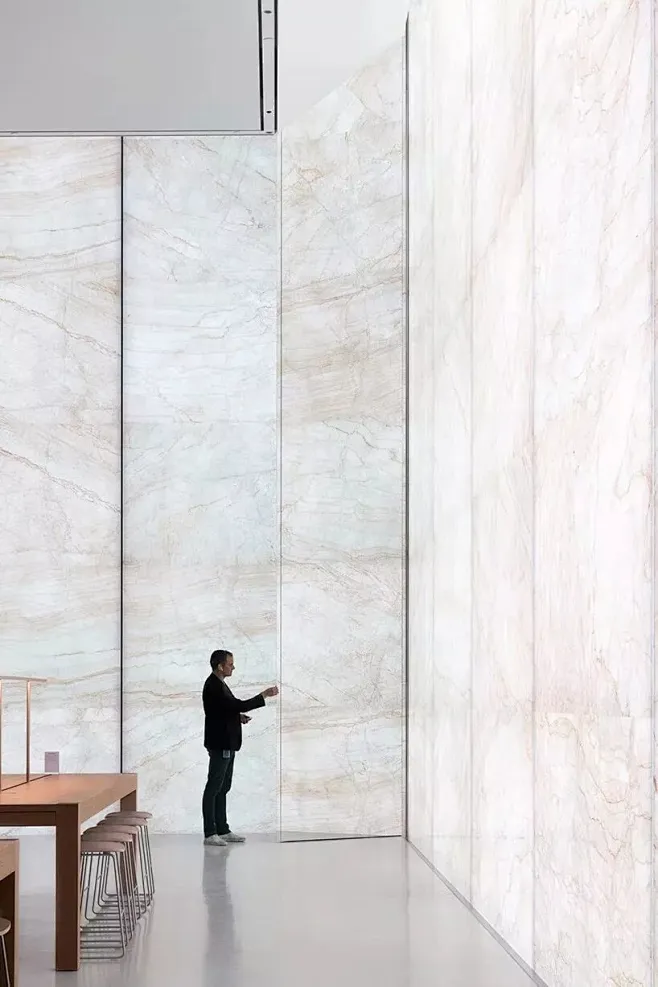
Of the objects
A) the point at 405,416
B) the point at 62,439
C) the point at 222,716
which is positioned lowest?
the point at 222,716

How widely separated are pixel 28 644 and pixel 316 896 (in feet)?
12.4

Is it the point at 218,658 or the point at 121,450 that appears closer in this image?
the point at 218,658

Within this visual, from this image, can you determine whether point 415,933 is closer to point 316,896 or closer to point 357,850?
point 316,896

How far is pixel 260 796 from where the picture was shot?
391 inches

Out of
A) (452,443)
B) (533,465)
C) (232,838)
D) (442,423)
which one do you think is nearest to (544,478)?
(533,465)

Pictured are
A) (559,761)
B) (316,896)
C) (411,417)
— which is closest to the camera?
(559,761)

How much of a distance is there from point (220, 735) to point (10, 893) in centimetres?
382

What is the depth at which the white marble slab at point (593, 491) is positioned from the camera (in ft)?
12.6

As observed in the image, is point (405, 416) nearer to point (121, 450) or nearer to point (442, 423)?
point (442, 423)

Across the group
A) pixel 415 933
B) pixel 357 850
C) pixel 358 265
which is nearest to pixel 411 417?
pixel 358 265

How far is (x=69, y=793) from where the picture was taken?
21.0ft

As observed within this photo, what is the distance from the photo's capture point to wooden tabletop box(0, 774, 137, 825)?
601cm

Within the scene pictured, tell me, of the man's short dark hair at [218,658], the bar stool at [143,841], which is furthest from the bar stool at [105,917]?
the man's short dark hair at [218,658]

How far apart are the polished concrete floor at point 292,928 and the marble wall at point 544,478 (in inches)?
10.5
